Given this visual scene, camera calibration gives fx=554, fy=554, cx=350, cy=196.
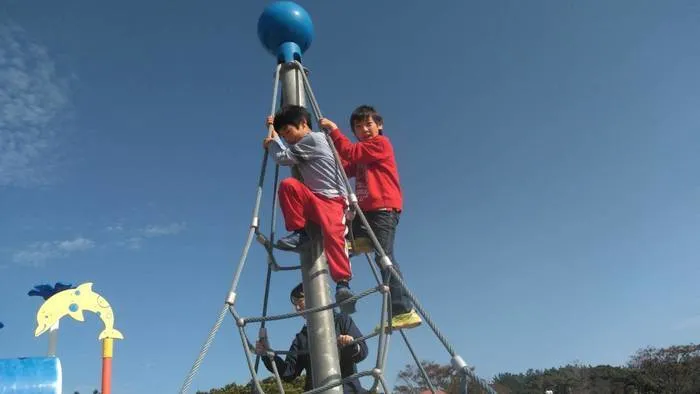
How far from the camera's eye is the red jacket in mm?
3850

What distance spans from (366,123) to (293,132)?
0.79 m

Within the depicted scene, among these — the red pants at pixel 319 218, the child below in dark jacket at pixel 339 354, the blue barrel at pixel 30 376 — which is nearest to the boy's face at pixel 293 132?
the red pants at pixel 319 218

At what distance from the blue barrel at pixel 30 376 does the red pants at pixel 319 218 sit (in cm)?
410

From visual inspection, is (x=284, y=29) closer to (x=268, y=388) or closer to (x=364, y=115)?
(x=364, y=115)

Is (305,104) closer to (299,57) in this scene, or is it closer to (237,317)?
(299,57)

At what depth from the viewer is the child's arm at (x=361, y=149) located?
3.72 m

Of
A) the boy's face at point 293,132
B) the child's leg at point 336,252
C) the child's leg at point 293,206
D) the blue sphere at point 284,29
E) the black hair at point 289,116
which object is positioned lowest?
the child's leg at point 336,252

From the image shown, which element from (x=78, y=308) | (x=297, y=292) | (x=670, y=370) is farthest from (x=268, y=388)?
(x=670, y=370)

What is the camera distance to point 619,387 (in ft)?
166

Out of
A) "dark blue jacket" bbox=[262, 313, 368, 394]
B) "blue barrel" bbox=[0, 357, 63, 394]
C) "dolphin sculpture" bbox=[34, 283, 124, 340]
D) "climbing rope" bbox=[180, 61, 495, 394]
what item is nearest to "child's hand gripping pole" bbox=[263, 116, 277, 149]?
"climbing rope" bbox=[180, 61, 495, 394]

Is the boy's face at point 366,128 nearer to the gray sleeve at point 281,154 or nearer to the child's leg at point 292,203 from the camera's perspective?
the gray sleeve at point 281,154

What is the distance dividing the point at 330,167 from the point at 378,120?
0.93 meters

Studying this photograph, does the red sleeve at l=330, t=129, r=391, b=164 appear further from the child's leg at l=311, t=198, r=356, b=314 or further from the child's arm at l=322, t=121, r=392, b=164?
the child's leg at l=311, t=198, r=356, b=314

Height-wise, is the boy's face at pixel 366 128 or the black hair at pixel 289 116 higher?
the boy's face at pixel 366 128
